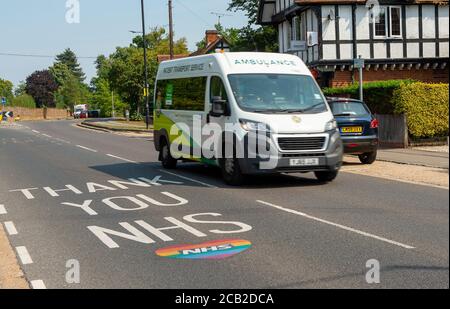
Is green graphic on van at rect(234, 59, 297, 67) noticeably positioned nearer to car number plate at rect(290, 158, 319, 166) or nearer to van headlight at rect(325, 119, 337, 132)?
van headlight at rect(325, 119, 337, 132)

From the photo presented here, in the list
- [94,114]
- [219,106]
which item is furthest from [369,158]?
[94,114]

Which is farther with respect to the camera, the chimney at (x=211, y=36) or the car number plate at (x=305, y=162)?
the chimney at (x=211, y=36)

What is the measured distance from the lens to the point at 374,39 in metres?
31.4

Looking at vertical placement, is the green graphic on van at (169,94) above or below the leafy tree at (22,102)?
below

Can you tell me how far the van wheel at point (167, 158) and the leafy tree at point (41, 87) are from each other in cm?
12569

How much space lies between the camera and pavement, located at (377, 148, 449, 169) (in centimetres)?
1532

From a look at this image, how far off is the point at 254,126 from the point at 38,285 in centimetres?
634

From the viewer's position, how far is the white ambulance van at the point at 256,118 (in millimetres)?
11062

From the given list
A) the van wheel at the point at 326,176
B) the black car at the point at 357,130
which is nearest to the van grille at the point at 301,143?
the van wheel at the point at 326,176

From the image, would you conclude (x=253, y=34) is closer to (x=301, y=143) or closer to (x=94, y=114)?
(x=301, y=143)

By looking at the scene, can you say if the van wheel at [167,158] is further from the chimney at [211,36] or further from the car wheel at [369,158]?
the chimney at [211,36]

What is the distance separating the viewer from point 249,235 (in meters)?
7.31

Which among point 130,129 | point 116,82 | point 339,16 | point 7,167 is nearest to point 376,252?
point 7,167

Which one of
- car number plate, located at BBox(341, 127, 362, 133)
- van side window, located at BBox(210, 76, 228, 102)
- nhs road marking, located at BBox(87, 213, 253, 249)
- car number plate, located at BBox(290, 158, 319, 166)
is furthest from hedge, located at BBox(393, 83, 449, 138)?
nhs road marking, located at BBox(87, 213, 253, 249)
